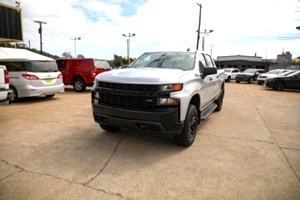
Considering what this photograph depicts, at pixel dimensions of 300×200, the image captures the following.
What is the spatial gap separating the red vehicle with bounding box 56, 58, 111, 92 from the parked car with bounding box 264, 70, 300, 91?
11498mm

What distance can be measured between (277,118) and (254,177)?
420 cm

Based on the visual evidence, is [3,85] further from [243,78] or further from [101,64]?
[243,78]

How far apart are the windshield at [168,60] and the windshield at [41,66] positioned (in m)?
4.86

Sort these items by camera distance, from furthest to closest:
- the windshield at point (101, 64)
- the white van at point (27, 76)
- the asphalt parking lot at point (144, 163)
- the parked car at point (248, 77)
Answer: the parked car at point (248, 77)
the windshield at point (101, 64)
the white van at point (27, 76)
the asphalt parking lot at point (144, 163)

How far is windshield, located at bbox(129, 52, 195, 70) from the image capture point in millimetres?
4504

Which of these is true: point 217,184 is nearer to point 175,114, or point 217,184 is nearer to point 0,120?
point 175,114

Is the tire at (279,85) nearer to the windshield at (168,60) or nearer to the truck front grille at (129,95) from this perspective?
the windshield at (168,60)

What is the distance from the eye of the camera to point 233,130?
5184mm

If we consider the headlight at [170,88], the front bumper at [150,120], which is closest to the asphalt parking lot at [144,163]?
the front bumper at [150,120]

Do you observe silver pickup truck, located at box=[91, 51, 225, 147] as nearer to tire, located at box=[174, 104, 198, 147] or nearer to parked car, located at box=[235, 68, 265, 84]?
tire, located at box=[174, 104, 198, 147]

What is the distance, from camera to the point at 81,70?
11.4m

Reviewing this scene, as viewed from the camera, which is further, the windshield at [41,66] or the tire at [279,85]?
the tire at [279,85]

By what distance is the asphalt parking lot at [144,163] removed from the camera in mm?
2674

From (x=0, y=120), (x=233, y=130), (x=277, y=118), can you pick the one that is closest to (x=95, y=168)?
(x=233, y=130)
